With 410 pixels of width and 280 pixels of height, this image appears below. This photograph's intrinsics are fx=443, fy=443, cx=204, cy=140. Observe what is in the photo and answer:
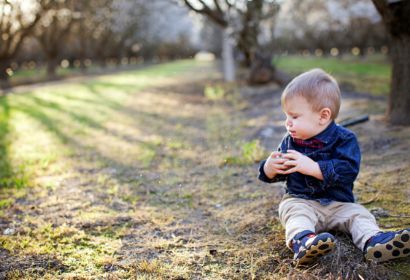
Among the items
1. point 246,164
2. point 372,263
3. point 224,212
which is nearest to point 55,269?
point 224,212

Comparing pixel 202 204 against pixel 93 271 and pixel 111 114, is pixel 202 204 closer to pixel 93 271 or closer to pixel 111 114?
pixel 93 271

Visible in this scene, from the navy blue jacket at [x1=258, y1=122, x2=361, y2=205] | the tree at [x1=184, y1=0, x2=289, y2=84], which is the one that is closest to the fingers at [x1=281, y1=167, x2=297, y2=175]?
the navy blue jacket at [x1=258, y1=122, x2=361, y2=205]

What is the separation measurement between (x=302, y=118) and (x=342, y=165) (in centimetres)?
37

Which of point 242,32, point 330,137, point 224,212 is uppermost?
point 242,32

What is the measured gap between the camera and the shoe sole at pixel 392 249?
7.60 feet

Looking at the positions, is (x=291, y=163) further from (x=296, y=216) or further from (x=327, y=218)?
(x=327, y=218)

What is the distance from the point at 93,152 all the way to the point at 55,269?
3553 mm

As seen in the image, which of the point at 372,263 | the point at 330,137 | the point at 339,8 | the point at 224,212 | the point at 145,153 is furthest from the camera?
the point at 339,8

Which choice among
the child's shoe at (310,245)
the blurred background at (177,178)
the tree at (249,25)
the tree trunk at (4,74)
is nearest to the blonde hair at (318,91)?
the child's shoe at (310,245)

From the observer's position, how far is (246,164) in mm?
4902

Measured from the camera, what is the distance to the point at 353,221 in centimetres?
268

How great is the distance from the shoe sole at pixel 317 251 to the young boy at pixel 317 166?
0.10 metres

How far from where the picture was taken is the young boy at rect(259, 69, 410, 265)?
2.64 meters

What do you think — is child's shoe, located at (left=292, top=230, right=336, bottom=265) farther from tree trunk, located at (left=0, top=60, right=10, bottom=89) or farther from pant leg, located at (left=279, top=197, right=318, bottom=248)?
tree trunk, located at (left=0, top=60, right=10, bottom=89)
